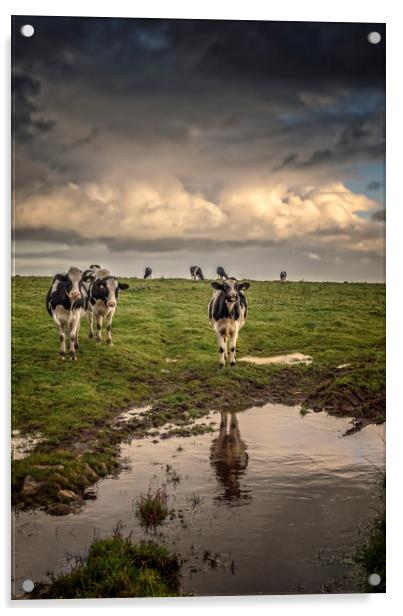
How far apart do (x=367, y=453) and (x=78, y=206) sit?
4647 millimetres

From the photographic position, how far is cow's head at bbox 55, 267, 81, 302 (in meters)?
8.75

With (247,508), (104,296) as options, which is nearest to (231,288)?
(104,296)

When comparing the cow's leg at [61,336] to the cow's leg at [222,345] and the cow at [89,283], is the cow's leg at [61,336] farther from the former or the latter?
the cow's leg at [222,345]

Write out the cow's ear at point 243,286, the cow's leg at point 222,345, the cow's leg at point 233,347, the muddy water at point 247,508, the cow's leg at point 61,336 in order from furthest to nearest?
the cow's leg at point 233,347
the cow's leg at point 222,345
the cow's ear at point 243,286
the cow's leg at point 61,336
the muddy water at point 247,508

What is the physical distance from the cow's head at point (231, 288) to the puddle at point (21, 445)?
3.29 m

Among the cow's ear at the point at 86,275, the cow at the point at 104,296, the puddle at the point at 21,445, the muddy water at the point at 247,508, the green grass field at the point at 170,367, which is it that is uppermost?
the cow's ear at the point at 86,275

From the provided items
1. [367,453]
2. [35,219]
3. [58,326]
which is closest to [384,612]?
[367,453]

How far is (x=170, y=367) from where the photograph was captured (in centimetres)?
975

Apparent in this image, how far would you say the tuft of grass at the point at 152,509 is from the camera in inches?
293

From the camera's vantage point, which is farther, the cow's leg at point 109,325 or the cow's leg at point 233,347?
the cow's leg at point 233,347

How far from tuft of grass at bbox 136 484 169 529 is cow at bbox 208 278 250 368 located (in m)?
2.64

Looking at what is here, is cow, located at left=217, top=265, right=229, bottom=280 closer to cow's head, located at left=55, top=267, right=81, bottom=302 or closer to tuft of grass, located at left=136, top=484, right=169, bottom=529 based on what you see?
cow's head, located at left=55, top=267, right=81, bottom=302

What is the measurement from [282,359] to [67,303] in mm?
3291
